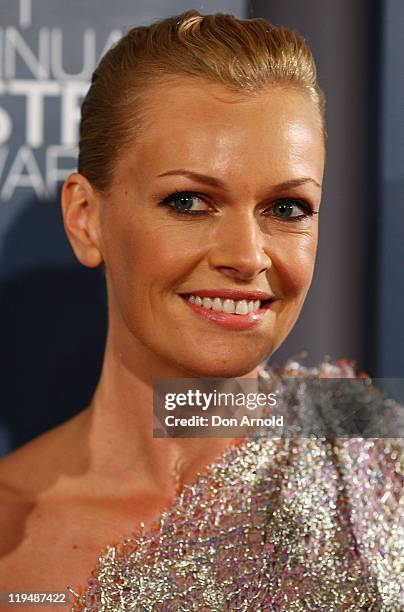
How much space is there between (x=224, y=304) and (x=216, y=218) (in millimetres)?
90

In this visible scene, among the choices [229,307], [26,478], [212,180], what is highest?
[212,180]

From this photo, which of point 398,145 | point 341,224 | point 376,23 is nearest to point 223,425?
point 341,224

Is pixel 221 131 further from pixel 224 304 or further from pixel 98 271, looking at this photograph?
pixel 98 271

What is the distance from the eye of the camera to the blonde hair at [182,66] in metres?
0.98

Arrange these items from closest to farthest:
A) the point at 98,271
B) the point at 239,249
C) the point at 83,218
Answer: the point at 239,249
the point at 83,218
the point at 98,271

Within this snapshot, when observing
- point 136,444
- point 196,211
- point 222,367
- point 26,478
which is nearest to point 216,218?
point 196,211

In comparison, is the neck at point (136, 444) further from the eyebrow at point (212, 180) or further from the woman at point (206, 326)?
the eyebrow at point (212, 180)

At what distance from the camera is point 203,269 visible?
97cm

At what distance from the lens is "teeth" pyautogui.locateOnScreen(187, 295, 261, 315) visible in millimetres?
979

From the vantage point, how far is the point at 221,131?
0.96 metres

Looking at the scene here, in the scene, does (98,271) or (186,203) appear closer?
(186,203)

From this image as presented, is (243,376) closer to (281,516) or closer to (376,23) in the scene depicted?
(281,516)

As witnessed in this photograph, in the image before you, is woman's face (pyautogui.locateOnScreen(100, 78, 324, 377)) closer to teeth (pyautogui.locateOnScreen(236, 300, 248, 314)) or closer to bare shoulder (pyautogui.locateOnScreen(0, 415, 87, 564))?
teeth (pyautogui.locateOnScreen(236, 300, 248, 314))

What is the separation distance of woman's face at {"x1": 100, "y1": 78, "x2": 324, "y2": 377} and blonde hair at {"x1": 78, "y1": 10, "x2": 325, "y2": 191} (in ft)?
0.06
